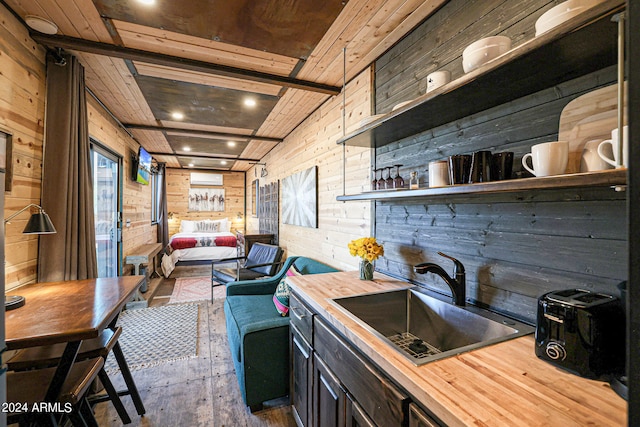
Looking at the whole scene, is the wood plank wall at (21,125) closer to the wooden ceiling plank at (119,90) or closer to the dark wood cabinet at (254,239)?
the wooden ceiling plank at (119,90)

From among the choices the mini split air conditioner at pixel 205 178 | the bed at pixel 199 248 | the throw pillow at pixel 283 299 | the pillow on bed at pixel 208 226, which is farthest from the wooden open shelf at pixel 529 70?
the mini split air conditioner at pixel 205 178

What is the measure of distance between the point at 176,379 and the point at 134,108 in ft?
9.49

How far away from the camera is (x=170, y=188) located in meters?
8.00

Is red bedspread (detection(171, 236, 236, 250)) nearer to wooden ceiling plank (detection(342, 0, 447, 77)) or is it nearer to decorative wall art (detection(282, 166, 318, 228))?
decorative wall art (detection(282, 166, 318, 228))

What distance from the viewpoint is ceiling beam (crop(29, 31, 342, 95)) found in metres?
1.92

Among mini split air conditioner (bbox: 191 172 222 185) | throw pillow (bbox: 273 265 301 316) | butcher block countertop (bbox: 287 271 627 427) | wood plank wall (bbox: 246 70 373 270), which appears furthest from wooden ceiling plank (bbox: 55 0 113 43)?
mini split air conditioner (bbox: 191 172 222 185)

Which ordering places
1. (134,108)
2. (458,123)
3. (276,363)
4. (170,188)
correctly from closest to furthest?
(458,123)
(276,363)
(134,108)
(170,188)

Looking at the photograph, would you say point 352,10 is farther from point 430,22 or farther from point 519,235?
point 519,235

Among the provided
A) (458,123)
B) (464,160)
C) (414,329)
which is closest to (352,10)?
(458,123)

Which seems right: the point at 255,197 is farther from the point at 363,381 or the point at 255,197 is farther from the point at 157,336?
the point at 363,381

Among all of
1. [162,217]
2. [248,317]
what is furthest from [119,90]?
[162,217]

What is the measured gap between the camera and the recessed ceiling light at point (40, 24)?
5.75 ft

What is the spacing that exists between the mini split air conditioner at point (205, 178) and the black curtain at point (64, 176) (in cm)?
593

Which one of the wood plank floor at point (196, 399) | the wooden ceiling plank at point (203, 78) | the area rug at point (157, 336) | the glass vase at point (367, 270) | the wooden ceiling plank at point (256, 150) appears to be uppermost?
the wooden ceiling plank at point (256, 150)
